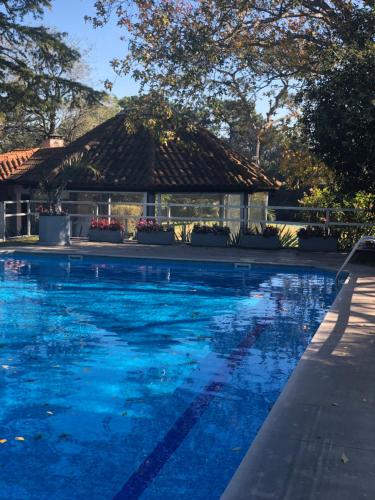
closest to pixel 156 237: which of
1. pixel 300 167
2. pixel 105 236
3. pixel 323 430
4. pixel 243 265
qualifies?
pixel 105 236

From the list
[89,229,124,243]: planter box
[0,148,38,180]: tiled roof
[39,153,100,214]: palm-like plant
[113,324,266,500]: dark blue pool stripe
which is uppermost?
[0,148,38,180]: tiled roof

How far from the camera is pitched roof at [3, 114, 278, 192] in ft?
75.5

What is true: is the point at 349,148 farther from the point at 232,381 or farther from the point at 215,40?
the point at 232,381

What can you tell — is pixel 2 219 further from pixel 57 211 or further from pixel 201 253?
pixel 201 253

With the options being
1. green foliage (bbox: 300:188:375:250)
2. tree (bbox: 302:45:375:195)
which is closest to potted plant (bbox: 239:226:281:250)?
green foliage (bbox: 300:188:375:250)

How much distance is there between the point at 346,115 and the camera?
567 inches

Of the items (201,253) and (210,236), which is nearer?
(201,253)

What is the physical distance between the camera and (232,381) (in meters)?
7.42

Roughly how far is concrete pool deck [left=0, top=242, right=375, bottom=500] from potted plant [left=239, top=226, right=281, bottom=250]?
459 inches

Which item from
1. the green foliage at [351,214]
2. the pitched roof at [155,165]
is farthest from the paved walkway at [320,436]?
the pitched roof at [155,165]

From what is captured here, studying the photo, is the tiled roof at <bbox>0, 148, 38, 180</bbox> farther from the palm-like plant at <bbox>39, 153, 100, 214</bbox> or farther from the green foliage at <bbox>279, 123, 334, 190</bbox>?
the green foliage at <bbox>279, 123, 334, 190</bbox>

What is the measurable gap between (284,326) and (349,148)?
6726 mm

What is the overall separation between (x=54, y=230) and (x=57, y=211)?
839 mm

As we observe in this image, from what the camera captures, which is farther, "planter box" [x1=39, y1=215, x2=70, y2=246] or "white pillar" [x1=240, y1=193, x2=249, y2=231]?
"white pillar" [x1=240, y1=193, x2=249, y2=231]
